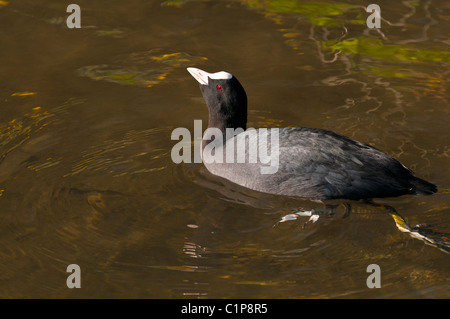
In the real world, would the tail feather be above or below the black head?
below

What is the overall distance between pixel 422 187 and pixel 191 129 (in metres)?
2.43

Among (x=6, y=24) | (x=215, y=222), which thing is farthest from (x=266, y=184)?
(x=6, y=24)

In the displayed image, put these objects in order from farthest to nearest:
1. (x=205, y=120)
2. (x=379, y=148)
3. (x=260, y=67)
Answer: (x=260, y=67), (x=205, y=120), (x=379, y=148)

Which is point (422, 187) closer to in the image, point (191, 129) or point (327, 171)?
point (327, 171)

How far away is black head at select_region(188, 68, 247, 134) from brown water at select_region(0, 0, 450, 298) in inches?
20.0

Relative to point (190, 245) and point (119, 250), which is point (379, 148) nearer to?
point (190, 245)

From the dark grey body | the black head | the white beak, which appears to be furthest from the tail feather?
the white beak

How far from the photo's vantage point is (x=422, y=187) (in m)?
5.97

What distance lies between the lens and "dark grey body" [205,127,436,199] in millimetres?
5930

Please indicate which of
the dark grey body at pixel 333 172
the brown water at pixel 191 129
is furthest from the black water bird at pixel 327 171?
the brown water at pixel 191 129

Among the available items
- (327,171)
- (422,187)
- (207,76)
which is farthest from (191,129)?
(422,187)

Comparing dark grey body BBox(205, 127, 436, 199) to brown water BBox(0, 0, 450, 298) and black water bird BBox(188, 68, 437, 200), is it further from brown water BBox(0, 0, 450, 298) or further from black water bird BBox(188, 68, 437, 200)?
brown water BBox(0, 0, 450, 298)

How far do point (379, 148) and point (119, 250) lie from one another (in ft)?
9.03

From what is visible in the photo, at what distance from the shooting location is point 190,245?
5504 mm
